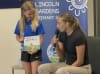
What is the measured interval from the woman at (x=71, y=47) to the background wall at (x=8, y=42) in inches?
19.5

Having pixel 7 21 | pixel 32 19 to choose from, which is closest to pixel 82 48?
pixel 32 19

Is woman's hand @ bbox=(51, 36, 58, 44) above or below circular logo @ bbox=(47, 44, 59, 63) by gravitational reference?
above

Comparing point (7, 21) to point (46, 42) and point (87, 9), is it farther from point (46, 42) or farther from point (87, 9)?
point (87, 9)

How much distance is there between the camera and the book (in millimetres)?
3152

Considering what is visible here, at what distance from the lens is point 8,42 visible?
128 inches

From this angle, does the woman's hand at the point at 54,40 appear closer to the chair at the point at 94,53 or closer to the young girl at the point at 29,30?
the young girl at the point at 29,30

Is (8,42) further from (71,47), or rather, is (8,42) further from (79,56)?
(79,56)

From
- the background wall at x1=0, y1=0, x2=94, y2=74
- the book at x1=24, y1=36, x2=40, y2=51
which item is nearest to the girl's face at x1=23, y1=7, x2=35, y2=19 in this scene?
the background wall at x1=0, y1=0, x2=94, y2=74

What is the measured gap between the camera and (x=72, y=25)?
9.88ft

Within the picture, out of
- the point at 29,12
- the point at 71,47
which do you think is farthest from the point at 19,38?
the point at 71,47

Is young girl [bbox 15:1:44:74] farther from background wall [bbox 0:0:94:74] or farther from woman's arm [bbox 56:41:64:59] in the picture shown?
woman's arm [bbox 56:41:64:59]

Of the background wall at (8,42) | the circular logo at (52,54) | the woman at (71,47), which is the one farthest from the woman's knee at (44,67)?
the background wall at (8,42)

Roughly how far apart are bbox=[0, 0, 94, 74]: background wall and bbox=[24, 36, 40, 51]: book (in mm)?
132

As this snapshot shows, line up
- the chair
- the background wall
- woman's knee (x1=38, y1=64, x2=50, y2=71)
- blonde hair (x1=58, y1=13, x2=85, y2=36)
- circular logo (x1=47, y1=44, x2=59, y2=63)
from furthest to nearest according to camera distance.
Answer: the background wall
circular logo (x1=47, y1=44, x2=59, y2=63)
blonde hair (x1=58, y1=13, x2=85, y2=36)
woman's knee (x1=38, y1=64, x2=50, y2=71)
the chair
